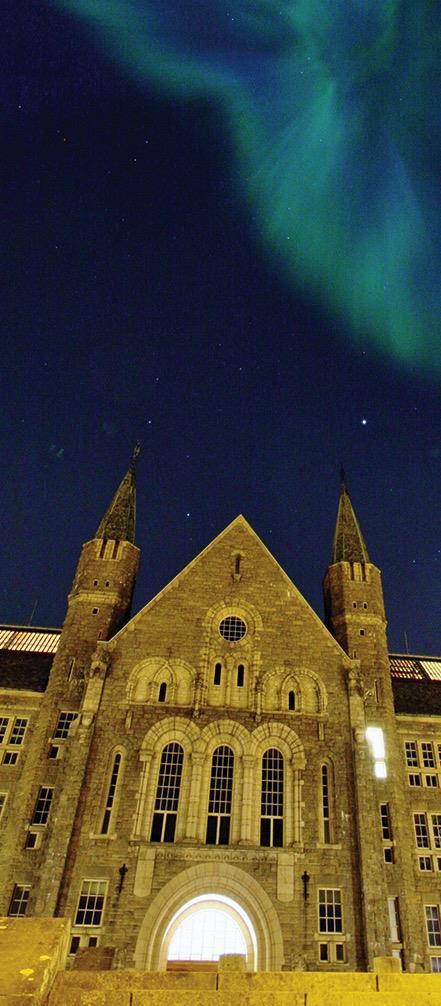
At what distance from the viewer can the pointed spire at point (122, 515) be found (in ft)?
129

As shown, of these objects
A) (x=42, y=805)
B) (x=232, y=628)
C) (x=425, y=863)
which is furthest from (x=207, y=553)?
(x=425, y=863)

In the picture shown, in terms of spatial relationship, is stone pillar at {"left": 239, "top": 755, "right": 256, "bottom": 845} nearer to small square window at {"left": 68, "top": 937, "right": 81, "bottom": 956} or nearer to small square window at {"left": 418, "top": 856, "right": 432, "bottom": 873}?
small square window at {"left": 68, "top": 937, "right": 81, "bottom": 956}

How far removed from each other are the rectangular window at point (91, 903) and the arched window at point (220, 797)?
514 cm

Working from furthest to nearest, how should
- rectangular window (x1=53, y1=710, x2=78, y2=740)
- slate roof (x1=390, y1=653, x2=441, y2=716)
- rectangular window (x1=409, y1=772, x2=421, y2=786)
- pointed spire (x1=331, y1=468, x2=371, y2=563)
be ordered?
pointed spire (x1=331, y1=468, x2=371, y2=563) < slate roof (x1=390, y1=653, x2=441, y2=716) < rectangular window (x1=409, y1=772, x2=421, y2=786) < rectangular window (x1=53, y1=710, x2=78, y2=740)

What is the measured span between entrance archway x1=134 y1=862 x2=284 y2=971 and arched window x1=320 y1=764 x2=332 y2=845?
4029mm

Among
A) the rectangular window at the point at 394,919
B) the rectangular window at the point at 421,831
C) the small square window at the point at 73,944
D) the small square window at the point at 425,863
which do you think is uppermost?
the rectangular window at the point at 421,831

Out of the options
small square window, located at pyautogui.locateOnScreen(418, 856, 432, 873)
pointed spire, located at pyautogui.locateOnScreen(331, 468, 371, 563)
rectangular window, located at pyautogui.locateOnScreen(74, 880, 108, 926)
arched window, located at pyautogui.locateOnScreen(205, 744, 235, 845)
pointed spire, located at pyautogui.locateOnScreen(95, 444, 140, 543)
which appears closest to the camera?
rectangular window, located at pyautogui.locateOnScreen(74, 880, 108, 926)

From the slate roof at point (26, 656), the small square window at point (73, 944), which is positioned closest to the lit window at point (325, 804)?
the small square window at point (73, 944)

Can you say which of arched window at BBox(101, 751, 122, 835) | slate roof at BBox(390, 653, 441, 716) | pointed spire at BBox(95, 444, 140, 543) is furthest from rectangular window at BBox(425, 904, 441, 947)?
pointed spire at BBox(95, 444, 140, 543)

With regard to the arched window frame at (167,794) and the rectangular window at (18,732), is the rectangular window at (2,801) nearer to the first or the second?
the rectangular window at (18,732)

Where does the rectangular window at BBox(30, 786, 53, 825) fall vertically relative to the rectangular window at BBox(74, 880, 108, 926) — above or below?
above

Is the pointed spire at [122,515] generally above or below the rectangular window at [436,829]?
above

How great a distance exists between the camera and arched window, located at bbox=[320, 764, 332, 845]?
28.3 m

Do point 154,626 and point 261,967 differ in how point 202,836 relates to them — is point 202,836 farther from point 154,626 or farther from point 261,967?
point 154,626
